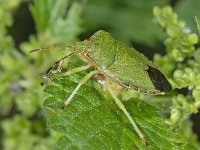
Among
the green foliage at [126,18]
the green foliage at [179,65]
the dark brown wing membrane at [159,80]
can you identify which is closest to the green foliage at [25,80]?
the green foliage at [179,65]

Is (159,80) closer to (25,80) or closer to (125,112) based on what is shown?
(125,112)

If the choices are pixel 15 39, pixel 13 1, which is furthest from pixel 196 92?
pixel 15 39

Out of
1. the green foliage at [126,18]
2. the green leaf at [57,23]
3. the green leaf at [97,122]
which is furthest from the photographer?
the green foliage at [126,18]

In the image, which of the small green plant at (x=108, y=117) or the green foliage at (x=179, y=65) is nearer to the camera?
the small green plant at (x=108, y=117)

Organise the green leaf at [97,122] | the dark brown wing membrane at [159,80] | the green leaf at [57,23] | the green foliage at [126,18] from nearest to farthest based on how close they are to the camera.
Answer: the green leaf at [97,122]
the dark brown wing membrane at [159,80]
the green leaf at [57,23]
the green foliage at [126,18]

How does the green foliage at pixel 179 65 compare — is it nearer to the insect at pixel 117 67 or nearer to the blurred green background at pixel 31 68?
the insect at pixel 117 67

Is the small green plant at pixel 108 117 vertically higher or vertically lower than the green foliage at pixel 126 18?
higher

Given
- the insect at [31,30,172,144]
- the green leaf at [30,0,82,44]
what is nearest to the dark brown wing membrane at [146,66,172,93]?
the insect at [31,30,172,144]

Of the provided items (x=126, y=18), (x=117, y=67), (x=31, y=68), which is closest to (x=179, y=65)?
(x=117, y=67)

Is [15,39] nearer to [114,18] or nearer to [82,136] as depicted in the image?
[114,18]
